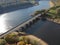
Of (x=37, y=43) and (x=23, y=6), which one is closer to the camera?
(x=37, y=43)

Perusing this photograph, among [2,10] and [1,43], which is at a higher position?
[1,43]

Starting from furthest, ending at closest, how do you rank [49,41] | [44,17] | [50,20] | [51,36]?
[44,17] → [50,20] → [51,36] → [49,41]

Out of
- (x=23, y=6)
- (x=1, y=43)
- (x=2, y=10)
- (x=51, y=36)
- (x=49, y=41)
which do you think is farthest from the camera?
(x=23, y=6)

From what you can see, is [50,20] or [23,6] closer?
[50,20]

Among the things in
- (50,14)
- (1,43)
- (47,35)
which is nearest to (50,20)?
(50,14)

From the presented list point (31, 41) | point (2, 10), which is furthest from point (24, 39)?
point (2, 10)

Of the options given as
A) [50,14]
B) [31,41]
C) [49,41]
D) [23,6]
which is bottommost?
[23,6]

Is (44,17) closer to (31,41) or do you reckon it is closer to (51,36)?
(51,36)

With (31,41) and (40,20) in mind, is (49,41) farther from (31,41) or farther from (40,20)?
(40,20)

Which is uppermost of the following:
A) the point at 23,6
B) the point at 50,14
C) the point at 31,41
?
the point at 31,41
